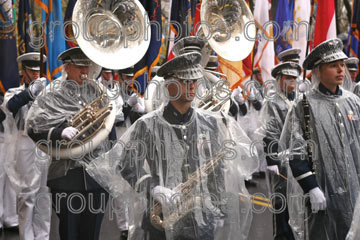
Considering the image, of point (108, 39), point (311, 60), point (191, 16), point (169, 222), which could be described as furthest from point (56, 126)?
point (191, 16)

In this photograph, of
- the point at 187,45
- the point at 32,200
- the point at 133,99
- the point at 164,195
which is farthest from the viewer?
the point at 133,99

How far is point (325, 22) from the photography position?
23.1ft

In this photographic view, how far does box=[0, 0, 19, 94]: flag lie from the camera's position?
5.41 m

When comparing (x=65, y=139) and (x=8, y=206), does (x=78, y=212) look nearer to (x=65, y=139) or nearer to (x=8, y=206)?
(x=65, y=139)

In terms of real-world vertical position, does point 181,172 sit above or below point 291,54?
below

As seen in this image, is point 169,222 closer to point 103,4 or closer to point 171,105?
point 171,105

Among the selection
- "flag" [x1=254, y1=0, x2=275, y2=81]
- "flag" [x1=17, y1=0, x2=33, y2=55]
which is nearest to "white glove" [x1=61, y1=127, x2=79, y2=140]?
"flag" [x1=17, y1=0, x2=33, y2=55]

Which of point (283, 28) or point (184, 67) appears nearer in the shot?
point (184, 67)

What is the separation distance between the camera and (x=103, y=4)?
460 centimetres

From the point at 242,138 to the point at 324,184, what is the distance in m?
0.78

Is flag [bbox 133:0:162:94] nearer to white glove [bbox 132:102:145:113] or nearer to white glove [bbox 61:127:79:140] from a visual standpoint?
white glove [bbox 132:102:145:113]

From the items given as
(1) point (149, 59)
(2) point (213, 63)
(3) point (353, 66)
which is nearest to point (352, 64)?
(3) point (353, 66)

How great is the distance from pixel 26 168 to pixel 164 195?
8.58ft

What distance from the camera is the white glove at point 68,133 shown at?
4.33m
